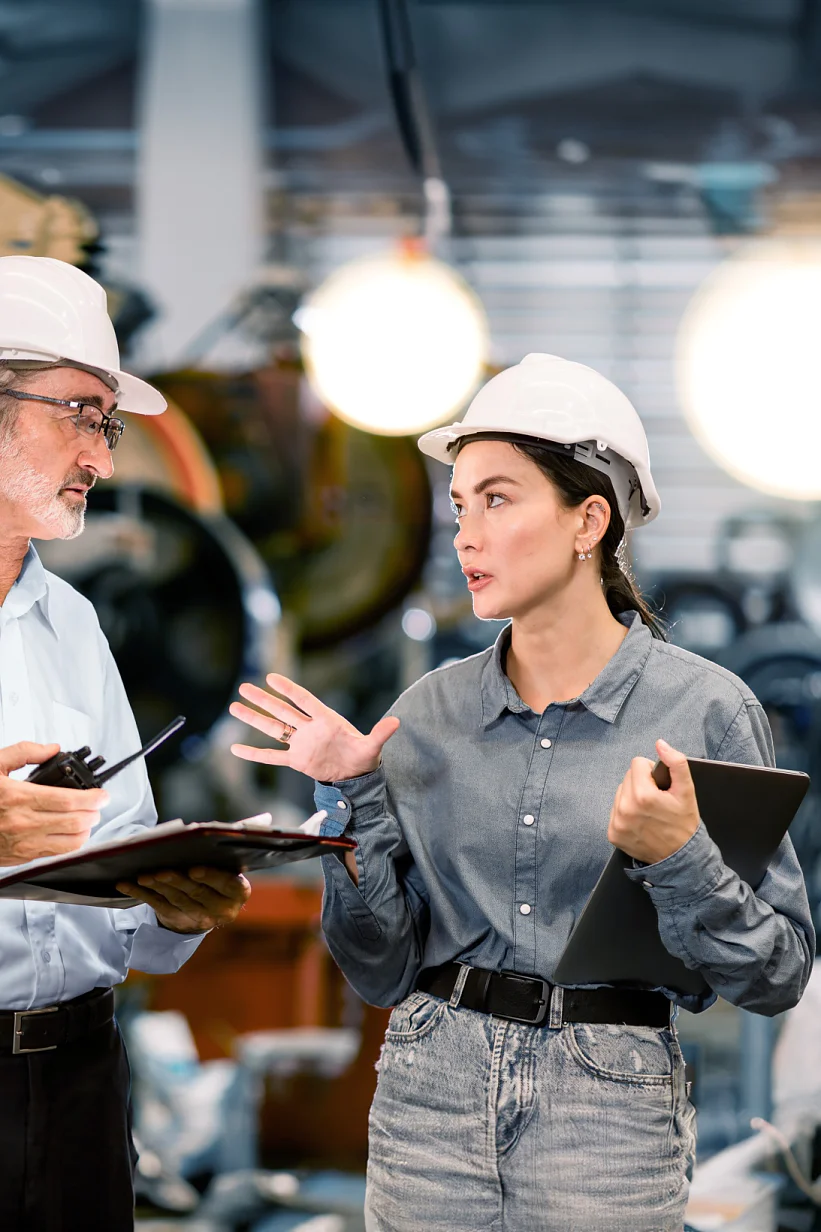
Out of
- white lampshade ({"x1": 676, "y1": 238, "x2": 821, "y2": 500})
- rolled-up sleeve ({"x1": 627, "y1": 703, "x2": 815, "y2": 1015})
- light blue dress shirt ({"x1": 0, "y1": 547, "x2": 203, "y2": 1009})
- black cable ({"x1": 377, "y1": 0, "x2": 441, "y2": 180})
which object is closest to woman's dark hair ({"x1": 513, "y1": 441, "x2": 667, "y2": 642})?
rolled-up sleeve ({"x1": 627, "y1": 703, "x2": 815, "y2": 1015})

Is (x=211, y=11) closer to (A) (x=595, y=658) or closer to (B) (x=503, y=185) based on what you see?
A: (B) (x=503, y=185)

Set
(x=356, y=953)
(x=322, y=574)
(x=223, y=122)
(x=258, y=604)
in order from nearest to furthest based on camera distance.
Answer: (x=356, y=953)
(x=258, y=604)
(x=322, y=574)
(x=223, y=122)

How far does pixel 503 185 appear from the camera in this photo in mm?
4980

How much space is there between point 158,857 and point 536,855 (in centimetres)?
50

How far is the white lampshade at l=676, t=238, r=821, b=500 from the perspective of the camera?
13.0ft

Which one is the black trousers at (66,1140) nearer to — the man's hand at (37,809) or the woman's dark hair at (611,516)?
the man's hand at (37,809)

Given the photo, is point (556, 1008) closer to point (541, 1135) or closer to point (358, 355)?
point (541, 1135)

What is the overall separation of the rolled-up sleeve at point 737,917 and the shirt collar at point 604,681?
149 mm

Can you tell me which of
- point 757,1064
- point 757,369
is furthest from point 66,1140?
point 757,369

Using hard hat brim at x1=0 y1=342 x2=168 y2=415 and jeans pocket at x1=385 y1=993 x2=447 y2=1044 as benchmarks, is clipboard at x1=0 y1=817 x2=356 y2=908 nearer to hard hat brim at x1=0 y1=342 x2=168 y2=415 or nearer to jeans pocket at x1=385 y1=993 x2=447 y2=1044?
jeans pocket at x1=385 y1=993 x2=447 y2=1044

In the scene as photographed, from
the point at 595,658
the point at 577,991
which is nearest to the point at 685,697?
the point at 595,658

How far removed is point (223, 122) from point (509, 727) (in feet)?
11.9

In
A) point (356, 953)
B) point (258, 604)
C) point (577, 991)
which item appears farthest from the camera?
point (258, 604)

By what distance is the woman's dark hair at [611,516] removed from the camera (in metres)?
1.79
